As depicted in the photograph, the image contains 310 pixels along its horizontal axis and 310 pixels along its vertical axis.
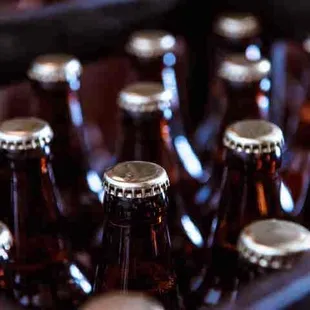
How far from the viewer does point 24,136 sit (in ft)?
1.60

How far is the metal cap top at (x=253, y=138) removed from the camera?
1.59 feet

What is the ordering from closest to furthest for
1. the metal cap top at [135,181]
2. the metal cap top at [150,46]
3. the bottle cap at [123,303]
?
the bottle cap at [123,303] → the metal cap top at [135,181] → the metal cap top at [150,46]

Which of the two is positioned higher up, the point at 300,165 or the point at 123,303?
the point at 123,303

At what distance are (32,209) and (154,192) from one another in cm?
12

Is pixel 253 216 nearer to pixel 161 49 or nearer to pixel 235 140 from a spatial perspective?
pixel 235 140

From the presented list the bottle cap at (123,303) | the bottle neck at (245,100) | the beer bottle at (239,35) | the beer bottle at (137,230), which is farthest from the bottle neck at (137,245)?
the beer bottle at (239,35)

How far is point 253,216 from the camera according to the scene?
0.51m

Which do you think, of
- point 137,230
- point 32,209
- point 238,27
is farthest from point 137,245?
point 238,27

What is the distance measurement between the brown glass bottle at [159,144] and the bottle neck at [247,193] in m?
0.04

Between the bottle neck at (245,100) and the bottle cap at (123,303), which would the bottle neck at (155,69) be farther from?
the bottle cap at (123,303)

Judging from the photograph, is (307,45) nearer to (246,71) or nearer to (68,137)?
(246,71)

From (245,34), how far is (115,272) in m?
0.39

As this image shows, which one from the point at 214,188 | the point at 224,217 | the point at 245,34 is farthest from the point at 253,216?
the point at 245,34

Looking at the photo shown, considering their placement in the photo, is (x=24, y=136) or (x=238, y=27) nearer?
(x=24, y=136)
